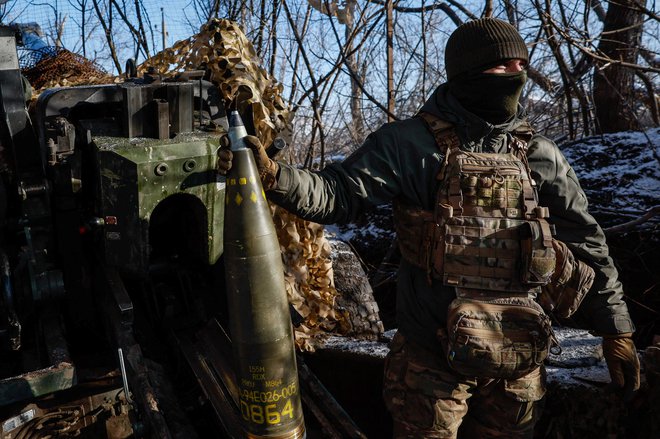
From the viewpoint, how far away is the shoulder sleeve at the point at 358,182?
243 cm

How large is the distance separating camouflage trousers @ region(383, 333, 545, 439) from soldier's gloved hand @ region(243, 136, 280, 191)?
3.27 ft

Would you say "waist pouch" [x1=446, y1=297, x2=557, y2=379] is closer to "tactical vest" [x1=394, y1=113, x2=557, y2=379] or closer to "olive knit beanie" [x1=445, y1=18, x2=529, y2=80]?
"tactical vest" [x1=394, y1=113, x2=557, y2=379]

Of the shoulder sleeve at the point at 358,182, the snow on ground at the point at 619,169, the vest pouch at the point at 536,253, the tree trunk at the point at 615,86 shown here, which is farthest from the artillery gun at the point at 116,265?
the tree trunk at the point at 615,86

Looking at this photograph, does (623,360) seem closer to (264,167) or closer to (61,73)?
(264,167)

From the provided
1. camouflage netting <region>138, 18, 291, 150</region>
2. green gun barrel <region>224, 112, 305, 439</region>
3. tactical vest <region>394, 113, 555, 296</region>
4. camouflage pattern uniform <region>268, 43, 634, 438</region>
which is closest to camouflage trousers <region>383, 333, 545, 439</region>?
camouflage pattern uniform <region>268, 43, 634, 438</region>

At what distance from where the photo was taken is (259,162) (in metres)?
2.25

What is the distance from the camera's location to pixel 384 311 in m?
6.14

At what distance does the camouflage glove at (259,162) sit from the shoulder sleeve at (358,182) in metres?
0.15

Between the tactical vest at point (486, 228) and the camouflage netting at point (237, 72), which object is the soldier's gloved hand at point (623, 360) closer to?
the tactical vest at point (486, 228)

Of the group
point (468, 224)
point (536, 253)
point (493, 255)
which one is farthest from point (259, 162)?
point (536, 253)

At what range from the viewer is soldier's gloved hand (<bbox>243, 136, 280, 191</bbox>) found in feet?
7.29

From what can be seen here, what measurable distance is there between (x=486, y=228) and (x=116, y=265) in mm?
1825

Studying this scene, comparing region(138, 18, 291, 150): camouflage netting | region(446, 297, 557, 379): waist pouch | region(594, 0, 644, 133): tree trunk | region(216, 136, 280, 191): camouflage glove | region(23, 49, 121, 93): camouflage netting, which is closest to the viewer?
region(216, 136, 280, 191): camouflage glove

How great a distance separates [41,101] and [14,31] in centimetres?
49
